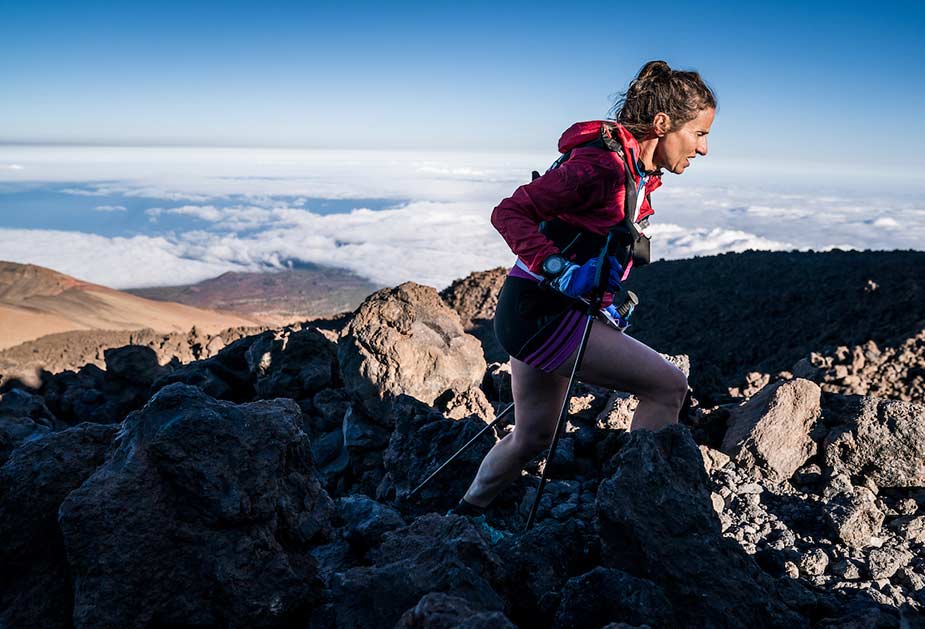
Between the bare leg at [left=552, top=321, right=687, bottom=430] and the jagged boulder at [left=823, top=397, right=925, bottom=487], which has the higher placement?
the bare leg at [left=552, top=321, right=687, bottom=430]

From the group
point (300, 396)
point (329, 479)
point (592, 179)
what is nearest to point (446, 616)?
point (592, 179)

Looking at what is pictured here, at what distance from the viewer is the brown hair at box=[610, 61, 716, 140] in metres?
3.07

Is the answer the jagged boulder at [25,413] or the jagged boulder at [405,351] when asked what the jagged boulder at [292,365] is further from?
the jagged boulder at [25,413]

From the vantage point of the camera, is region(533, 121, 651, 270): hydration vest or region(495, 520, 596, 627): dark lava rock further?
region(533, 121, 651, 270): hydration vest

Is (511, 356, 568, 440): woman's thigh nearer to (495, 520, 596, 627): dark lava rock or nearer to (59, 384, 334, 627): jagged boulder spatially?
(495, 520, 596, 627): dark lava rock

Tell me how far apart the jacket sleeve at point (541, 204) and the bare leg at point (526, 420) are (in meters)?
0.59

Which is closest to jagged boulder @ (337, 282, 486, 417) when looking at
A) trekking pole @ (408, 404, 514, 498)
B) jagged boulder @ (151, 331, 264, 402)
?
trekking pole @ (408, 404, 514, 498)

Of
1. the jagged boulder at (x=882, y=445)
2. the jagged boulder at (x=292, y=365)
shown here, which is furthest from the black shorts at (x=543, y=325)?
the jagged boulder at (x=292, y=365)

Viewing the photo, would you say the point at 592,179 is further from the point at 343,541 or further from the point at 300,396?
the point at 300,396

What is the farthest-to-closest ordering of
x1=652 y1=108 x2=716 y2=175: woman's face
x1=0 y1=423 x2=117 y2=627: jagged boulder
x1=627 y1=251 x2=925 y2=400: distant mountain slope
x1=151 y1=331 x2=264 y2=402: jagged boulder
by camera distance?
x1=627 y1=251 x2=925 y2=400: distant mountain slope, x1=151 y1=331 x2=264 y2=402: jagged boulder, x1=652 y1=108 x2=716 y2=175: woman's face, x1=0 y1=423 x2=117 y2=627: jagged boulder

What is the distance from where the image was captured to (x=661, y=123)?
3.07m

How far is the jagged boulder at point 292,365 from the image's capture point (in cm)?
651

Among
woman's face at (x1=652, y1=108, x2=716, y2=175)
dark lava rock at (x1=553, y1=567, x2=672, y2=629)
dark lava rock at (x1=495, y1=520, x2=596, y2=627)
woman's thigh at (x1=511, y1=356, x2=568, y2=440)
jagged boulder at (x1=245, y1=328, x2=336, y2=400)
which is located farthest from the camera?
jagged boulder at (x1=245, y1=328, x2=336, y2=400)

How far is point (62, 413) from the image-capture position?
853cm
